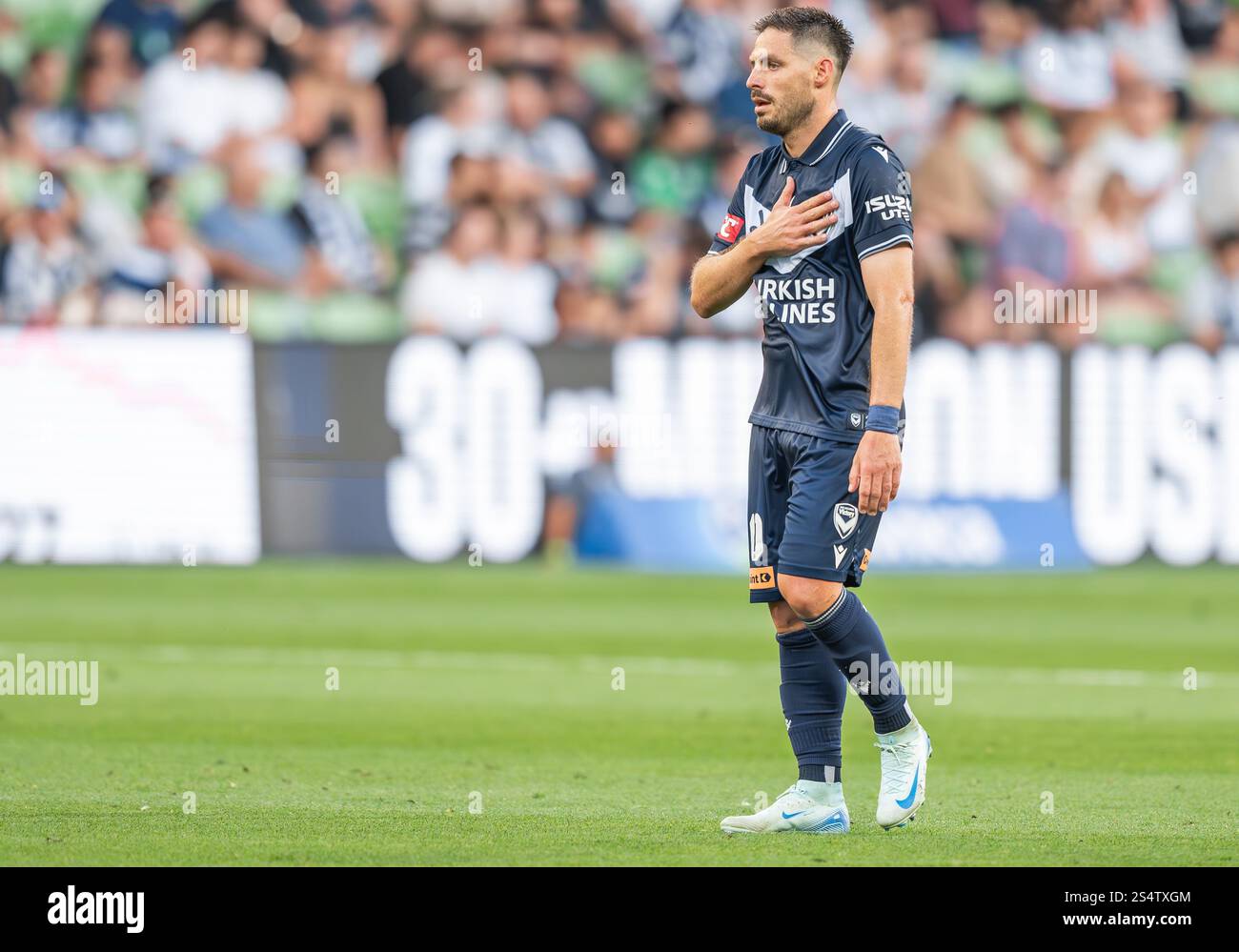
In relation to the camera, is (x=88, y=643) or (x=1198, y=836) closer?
(x=1198, y=836)

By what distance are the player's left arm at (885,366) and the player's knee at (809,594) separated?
0.28 metres

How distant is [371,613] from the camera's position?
44.8ft

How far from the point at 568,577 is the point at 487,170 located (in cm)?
466

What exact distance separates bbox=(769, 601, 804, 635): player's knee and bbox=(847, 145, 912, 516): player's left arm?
1.70ft

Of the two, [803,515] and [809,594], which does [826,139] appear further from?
[809,594]

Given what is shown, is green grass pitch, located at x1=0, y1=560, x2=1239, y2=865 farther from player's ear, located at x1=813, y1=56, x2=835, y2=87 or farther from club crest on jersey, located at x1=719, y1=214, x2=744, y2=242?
player's ear, located at x1=813, y1=56, x2=835, y2=87

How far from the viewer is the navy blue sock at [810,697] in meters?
6.73

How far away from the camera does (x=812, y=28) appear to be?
647 centimetres

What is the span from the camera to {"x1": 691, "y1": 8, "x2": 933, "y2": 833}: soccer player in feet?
20.8

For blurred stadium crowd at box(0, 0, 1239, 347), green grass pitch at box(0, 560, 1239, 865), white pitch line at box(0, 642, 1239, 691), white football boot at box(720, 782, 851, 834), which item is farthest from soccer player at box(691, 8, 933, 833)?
blurred stadium crowd at box(0, 0, 1239, 347)

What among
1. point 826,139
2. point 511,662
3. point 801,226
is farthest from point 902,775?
point 511,662

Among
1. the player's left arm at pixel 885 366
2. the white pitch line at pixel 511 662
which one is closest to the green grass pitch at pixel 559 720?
the white pitch line at pixel 511 662
